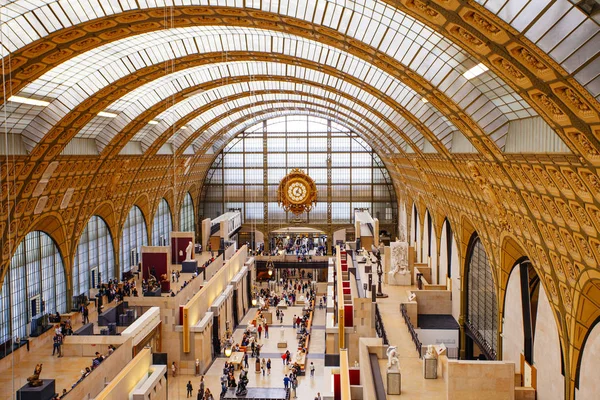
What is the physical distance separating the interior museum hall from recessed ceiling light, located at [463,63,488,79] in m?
0.09

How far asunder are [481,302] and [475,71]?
1698cm

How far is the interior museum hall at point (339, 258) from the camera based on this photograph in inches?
628

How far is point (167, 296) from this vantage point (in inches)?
1462

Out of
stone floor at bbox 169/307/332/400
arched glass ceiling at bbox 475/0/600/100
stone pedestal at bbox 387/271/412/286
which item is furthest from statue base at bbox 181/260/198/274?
arched glass ceiling at bbox 475/0/600/100

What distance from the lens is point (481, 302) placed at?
108 feet

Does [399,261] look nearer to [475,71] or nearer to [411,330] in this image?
[411,330]

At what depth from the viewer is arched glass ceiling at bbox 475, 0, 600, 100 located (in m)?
11.8

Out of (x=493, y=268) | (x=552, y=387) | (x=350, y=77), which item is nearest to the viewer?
(x=552, y=387)

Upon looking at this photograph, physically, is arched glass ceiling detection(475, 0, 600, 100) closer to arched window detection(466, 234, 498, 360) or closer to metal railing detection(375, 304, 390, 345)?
metal railing detection(375, 304, 390, 345)

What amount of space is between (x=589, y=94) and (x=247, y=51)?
22.6 metres

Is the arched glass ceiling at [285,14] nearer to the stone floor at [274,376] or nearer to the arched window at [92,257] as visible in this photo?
the stone floor at [274,376]

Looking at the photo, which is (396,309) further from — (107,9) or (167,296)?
(107,9)

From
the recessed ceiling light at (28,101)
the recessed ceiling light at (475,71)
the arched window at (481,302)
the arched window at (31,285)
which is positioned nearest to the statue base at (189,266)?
the arched window at (31,285)

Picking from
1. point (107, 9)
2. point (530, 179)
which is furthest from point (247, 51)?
point (530, 179)
